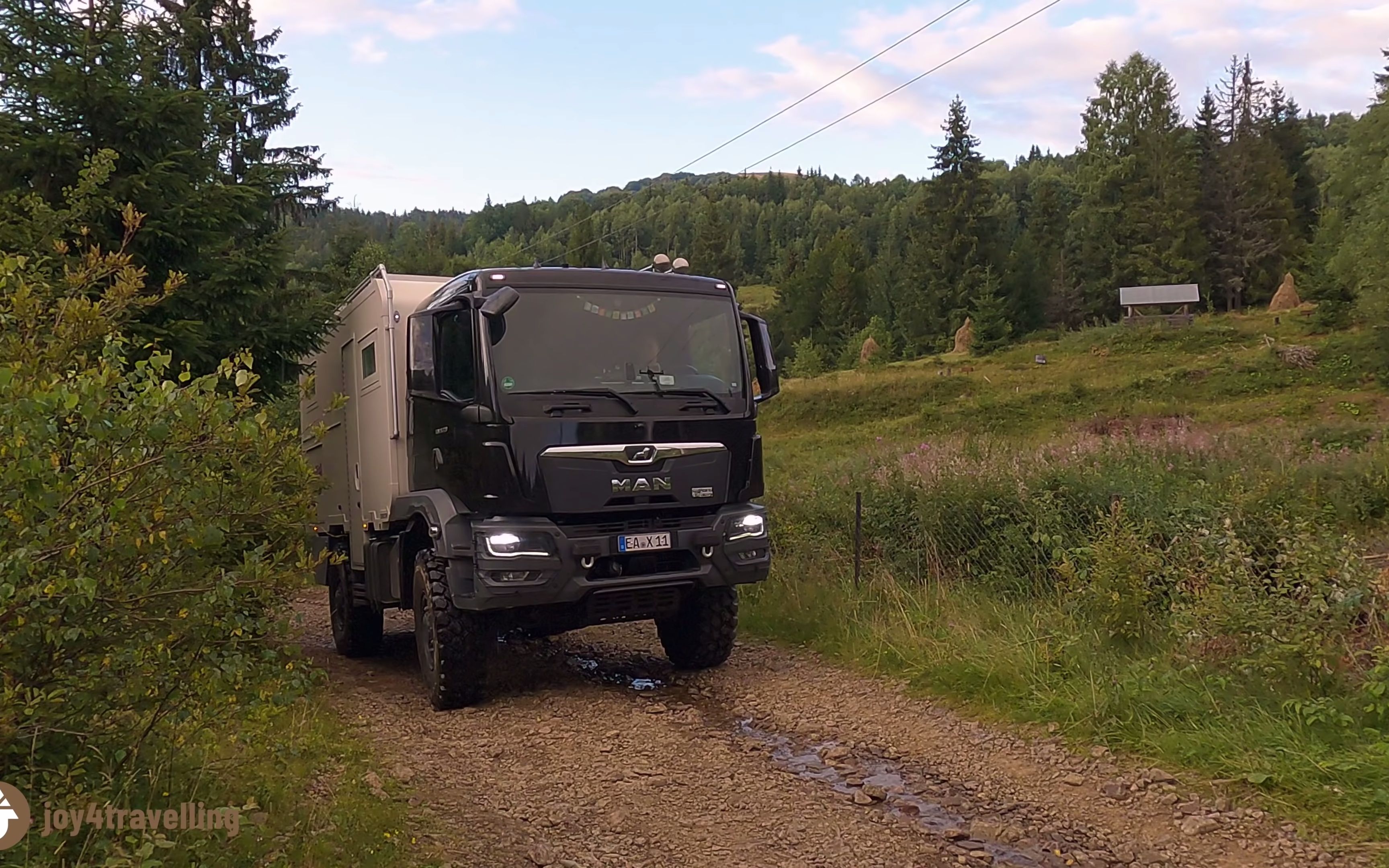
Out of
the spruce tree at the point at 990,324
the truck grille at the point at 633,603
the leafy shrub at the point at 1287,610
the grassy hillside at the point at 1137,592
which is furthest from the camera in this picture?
the spruce tree at the point at 990,324

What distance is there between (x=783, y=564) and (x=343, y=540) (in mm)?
4342

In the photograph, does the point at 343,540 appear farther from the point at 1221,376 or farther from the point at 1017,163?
the point at 1017,163

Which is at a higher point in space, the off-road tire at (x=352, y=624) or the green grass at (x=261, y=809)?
the green grass at (x=261, y=809)

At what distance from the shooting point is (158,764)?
12.5 feet

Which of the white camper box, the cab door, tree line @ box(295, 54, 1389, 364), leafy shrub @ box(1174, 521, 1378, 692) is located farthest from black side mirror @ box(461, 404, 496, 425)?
tree line @ box(295, 54, 1389, 364)

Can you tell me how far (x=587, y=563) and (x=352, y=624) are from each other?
150 inches

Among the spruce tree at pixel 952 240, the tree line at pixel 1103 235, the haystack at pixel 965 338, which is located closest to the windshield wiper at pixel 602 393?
the tree line at pixel 1103 235

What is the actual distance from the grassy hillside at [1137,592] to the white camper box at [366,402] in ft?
11.9

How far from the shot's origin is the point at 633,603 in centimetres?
659

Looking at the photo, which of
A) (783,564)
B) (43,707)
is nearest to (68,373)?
(43,707)

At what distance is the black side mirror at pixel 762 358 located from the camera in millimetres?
7207

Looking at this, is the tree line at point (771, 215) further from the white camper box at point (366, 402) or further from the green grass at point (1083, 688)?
the green grass at point (1083, 688)

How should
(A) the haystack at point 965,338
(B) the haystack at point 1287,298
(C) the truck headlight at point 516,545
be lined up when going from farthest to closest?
(A) the haystack at point 965,338
(B) the haystack at point 1287,298
(C) the truck headlight at point 516,545

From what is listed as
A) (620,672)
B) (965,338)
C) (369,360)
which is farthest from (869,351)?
(620,672)
